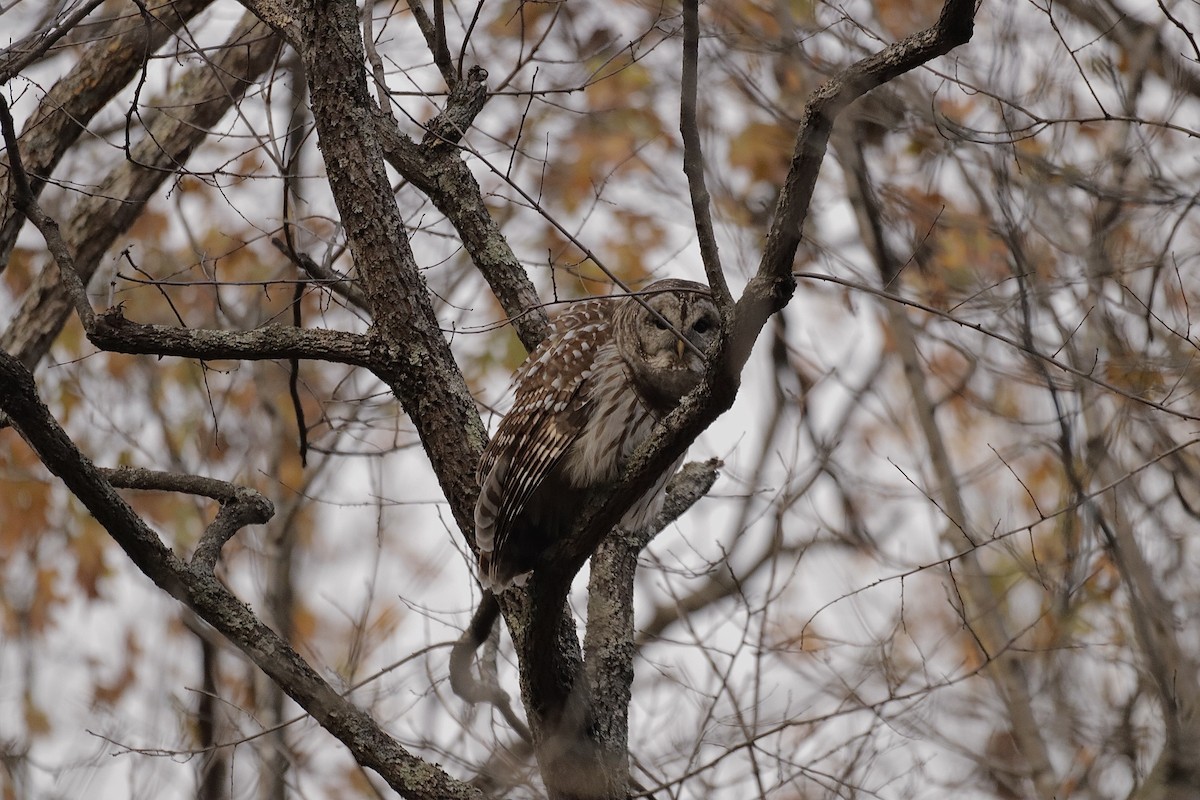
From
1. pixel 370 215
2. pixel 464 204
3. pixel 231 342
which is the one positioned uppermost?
pixel 464 204

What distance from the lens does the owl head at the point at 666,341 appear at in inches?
175

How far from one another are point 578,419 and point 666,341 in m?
0.43

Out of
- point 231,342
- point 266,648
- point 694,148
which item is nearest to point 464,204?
point 231,342

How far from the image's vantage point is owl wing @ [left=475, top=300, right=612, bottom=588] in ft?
13.9

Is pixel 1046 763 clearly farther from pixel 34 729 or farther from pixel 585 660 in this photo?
pixel 34 729

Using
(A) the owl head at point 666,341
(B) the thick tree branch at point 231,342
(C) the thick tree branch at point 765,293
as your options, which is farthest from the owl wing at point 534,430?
(B) the thick tree branch at point 231,342

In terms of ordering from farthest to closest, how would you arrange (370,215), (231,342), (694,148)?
(370,215), (231,342), (694,148)

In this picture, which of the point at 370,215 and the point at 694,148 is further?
the point at 370,215

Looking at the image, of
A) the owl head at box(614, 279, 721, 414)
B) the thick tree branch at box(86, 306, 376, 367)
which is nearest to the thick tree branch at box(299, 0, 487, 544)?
the thick tree branch at box(86, 306, 376, 367)

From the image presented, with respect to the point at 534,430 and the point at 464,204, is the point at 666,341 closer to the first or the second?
the point at 534,430

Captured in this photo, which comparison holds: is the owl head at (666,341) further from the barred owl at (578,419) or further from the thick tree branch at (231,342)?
the thick tree branch at (231,342)

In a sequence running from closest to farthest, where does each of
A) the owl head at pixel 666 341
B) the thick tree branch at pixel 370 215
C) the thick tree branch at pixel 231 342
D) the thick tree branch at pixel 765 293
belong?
1. the thick tree branch at pixel 765 293
2. the thick tree branch at pixel 231 342
3. the thick tree branch at pixel 370 215
4. the owl head at pixel 666 341

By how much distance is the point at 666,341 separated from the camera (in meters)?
4.48

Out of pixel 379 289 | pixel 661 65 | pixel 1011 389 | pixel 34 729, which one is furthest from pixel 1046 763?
pixel 34 729
